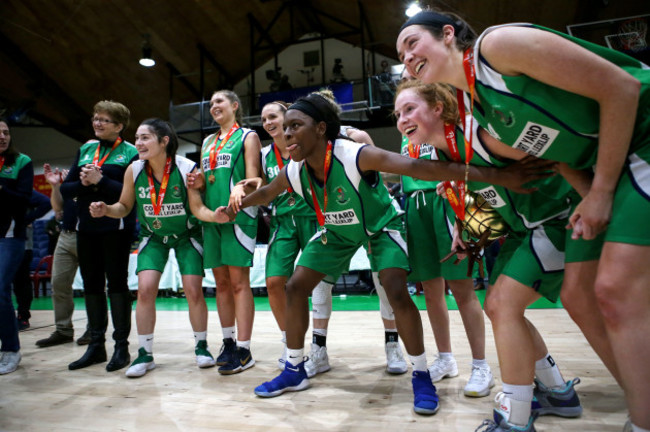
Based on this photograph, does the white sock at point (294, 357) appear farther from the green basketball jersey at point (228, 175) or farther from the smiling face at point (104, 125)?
the smiling face at point (104, 125)

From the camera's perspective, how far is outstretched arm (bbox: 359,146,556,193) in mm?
1605

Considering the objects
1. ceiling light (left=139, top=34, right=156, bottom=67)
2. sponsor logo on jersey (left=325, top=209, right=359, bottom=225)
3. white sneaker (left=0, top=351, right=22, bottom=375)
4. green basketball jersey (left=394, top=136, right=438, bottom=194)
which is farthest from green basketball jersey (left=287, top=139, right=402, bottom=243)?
ceiling light (left=139, top=34, right=156, bottom=67)

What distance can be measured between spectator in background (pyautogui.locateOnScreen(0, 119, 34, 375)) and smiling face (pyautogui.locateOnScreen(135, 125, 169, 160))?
43.0 inches

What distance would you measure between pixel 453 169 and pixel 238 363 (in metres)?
1.95

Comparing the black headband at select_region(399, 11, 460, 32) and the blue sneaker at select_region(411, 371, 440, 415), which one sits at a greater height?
the black headband at select_region(399, 11, 460, 32)

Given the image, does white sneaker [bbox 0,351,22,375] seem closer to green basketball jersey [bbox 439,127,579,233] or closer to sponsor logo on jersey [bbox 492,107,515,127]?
green basketball jersey [bbox 439,127,579,233]

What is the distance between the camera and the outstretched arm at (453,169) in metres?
1.61

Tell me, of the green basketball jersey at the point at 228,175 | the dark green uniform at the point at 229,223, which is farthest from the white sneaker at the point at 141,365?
the green basketball jersey at the point at 228,175

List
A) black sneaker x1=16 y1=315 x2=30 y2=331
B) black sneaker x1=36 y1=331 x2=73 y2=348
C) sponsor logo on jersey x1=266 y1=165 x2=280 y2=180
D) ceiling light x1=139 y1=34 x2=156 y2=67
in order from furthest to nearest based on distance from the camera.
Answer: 1. ceiling light x1=139 y1=34 x2=156 y2=67
2. black sneaker x1=16 y1=315 x2=30 y2=331
3. black sneaker x1=36 y1=331 x2=73 y2=348
4. sponsor logo on jersey x1=266 y1=165 x2=280 y2=180

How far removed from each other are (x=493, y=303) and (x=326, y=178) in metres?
1.09

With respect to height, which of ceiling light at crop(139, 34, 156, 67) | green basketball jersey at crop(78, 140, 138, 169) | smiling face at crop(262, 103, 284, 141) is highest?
ceiling light at crop(139, 34, 156, 67)

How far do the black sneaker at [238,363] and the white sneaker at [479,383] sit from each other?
1.46 meters

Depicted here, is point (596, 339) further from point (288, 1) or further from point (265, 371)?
point (288, 1)

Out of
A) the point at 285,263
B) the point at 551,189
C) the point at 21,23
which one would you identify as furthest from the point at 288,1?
the point at 551,189
